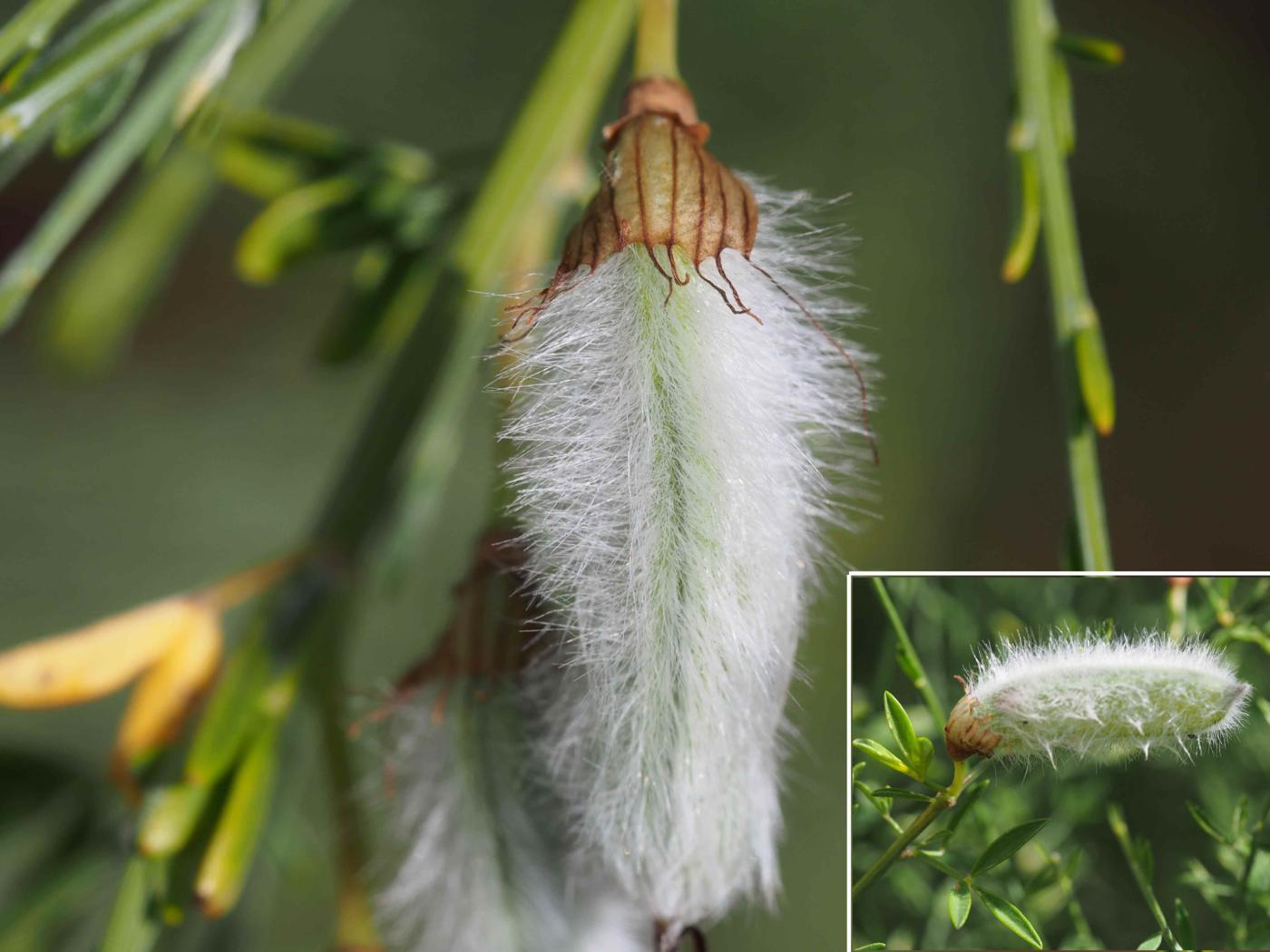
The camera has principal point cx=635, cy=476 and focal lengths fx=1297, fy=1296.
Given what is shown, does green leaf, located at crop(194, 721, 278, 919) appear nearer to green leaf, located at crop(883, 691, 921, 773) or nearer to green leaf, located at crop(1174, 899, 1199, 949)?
green leaf, located at crop(883, 691, 921, 773)

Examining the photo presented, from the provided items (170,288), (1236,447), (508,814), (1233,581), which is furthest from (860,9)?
(508,814)

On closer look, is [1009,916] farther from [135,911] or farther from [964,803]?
[135,911]

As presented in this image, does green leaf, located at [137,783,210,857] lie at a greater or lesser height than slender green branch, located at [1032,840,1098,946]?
greater

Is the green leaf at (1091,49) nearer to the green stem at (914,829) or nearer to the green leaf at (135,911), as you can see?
the green stem at (914,829)

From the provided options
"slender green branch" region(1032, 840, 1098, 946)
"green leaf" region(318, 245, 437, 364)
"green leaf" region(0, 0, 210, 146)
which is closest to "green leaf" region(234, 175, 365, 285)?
"green leaf" region(318, 245, 437, 364)

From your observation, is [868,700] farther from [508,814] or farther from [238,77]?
[238,77]

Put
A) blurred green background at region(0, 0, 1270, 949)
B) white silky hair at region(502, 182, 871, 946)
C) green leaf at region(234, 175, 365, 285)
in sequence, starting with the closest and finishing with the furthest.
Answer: white silky hair at region(502, 182, 871, 946), green leaf at region(234, 175, 365, 285), blurred green background at region(0, 0, 1270, 949)

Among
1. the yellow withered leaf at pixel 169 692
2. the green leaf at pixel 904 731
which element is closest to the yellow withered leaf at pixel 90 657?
the yellow withered leaf at pixel 169 692
